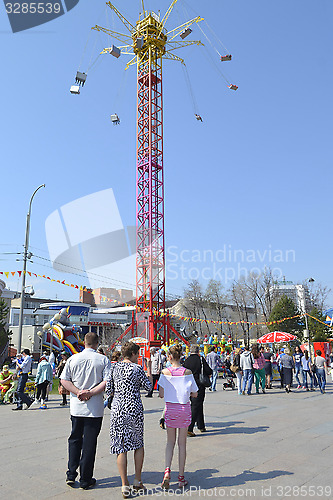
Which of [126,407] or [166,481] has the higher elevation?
[126,407]

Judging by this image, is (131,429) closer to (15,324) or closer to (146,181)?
(146,181)

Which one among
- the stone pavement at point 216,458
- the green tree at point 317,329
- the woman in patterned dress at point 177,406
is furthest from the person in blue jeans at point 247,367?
the green tree at point 317,329

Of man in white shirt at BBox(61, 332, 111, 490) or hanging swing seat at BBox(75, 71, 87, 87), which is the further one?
hanging swing seat at BBox(75, 71, 87, 87)

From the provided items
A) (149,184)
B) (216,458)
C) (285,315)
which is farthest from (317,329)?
(216,458)

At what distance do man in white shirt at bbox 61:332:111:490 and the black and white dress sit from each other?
0.70 feet

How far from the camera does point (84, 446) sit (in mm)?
4887

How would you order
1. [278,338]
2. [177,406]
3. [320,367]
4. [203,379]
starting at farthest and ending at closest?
[278,338] → [320,367] → [203,379] → [177,406]

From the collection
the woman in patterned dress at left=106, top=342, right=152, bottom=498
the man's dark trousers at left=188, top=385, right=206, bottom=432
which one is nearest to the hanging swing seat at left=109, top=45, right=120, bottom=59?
the man's dark trousers at left=188, top=385, right=206, bottom=432

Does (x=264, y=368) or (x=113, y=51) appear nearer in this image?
(x=264, y=368)

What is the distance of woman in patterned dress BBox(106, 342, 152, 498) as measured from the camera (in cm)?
461

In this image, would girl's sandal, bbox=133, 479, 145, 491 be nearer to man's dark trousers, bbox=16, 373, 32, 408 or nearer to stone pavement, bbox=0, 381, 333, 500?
stone pavement, bbox=0, 381, 333, 500

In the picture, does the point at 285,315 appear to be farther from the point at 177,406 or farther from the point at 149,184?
the point at 177,406

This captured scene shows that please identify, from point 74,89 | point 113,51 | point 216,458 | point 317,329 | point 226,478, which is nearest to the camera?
point 226,478

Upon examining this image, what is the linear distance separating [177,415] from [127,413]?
0.83 metres
